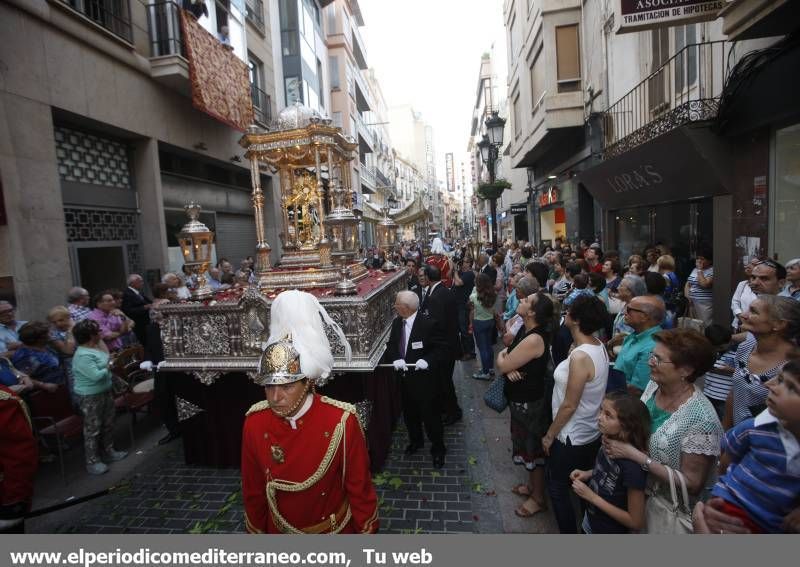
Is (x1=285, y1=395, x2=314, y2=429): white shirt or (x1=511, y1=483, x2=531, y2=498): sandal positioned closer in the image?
(x1=285, y1=395, x2=314, y2=429): white shirt

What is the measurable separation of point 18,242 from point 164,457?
4.23 metres

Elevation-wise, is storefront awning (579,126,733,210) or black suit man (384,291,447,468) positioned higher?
storefront awning (579,126,733,210)

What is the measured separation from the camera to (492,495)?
4348 millimetres

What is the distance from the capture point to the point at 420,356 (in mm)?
4938

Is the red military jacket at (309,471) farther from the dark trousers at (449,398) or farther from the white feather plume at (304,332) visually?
the dark trousers at (449,398)

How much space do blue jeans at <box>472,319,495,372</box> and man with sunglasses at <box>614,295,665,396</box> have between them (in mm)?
3803

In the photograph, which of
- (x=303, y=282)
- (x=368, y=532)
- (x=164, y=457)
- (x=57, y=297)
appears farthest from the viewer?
(x=57, y=297)

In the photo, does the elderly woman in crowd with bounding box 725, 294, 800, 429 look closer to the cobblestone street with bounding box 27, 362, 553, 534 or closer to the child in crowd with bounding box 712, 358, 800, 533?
the child in crowd with bounding box 712, 358, 800, 533

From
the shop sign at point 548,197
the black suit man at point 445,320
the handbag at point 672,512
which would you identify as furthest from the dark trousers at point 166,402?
the shop sign at point 548,197

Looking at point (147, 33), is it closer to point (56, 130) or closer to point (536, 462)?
point (56, 130)

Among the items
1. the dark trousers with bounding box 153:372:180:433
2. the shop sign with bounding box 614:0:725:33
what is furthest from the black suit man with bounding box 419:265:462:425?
the shop sign with bounding box 614:0:725:33

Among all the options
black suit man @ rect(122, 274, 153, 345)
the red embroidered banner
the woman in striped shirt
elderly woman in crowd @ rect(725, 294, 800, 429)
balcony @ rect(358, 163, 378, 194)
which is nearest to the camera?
elderly woman in crowd @ rect(725, 294, 800, 429)

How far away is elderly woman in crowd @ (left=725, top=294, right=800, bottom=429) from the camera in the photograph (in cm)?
279

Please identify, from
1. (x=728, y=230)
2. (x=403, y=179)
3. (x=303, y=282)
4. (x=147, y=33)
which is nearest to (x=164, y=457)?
(x=303, y=282)
